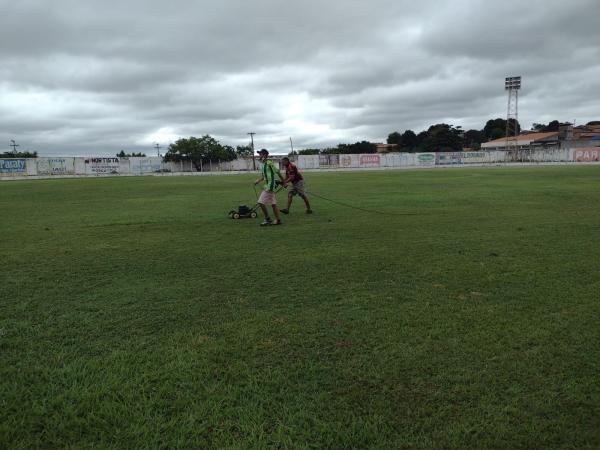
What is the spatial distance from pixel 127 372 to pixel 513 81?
84.2 metres

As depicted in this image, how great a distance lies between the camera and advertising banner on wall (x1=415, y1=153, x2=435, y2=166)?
66.4 m

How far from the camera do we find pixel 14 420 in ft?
9.09

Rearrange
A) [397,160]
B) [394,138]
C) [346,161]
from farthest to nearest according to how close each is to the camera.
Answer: [394,138] < [346,161] < [397,160]

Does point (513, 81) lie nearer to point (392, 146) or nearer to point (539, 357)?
point (392, 146)

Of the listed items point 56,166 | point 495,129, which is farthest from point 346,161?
point 495,129

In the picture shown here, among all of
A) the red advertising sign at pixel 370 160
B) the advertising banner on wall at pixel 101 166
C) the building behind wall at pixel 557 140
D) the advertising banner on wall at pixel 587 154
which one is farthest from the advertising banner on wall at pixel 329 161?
the building behind wall at pixel 557 140

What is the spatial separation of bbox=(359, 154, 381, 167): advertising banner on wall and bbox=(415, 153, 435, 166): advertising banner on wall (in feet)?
18.6

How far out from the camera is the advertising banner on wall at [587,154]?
204 feet

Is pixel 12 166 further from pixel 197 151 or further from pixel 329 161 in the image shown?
pixel 329 161

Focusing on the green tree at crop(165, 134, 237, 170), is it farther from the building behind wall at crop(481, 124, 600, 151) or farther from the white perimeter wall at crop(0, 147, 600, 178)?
the building behind wall at crop(481, 124, 600, 151)

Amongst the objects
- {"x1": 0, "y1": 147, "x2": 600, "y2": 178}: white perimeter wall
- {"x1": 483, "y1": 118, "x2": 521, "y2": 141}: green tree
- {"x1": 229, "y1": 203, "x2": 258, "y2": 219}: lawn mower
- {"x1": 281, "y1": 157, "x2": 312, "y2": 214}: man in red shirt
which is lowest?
{"x1": 229, "y1": 203, "x2": 258, "y2": 219}: lawn mower

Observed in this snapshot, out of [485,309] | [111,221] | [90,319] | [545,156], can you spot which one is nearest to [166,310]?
[90,319]

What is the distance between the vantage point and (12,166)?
51.0 meters

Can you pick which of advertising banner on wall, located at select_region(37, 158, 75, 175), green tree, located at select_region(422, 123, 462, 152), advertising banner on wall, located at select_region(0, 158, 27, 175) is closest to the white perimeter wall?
advertising banner on wall, located at select_region(37, 158, 75, 175)
